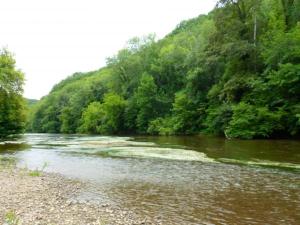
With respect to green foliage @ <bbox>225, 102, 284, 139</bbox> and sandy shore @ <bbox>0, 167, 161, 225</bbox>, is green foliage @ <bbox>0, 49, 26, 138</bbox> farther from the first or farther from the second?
sandy shore @ <bbox>0, 167, 161, 225</bbox>

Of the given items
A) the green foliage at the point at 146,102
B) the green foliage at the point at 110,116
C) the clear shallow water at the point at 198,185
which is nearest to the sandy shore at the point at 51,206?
the clear shallow water at the point at 198,185

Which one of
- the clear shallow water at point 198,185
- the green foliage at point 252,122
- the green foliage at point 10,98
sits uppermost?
the green foliage at point 10,98

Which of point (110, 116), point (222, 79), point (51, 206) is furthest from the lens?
point (110, 116)

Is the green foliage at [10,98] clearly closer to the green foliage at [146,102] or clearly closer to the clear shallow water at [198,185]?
the green foliage at [146,102]

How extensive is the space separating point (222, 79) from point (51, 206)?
46.8 meters

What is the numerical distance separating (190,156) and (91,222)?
1797cm

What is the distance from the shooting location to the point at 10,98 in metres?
59.3

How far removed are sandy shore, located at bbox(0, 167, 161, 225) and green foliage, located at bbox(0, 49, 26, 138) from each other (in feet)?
141

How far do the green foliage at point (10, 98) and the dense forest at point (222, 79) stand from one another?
27596 mm

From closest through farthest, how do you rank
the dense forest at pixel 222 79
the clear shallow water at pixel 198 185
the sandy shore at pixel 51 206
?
the sandy shore at pixel 51 206, the clear shallow water at pixel 198 185, the dense forest at pixel 222 79

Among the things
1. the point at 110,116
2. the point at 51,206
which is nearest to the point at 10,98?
the point at 110,116

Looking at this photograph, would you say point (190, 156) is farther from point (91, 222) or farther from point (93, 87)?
point (93, 87)

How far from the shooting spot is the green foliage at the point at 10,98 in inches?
2271

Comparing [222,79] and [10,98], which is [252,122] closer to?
[222,79]
